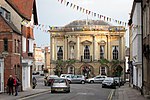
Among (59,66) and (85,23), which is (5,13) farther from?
(85,23)

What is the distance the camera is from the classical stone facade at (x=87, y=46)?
97.4 m

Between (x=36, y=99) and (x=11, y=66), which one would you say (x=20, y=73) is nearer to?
(x=11, y=66)

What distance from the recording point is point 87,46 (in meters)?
99.1

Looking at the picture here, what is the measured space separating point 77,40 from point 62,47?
4604 millimetres

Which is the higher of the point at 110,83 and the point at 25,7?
the point at 25,7

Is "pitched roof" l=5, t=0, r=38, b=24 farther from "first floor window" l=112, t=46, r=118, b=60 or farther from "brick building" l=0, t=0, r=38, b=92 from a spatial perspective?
"first floor window" l=112, t=46, r=118, b=60

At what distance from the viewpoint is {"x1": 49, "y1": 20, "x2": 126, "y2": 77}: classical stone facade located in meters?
97.4

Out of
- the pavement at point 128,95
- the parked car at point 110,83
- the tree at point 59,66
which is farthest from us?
the tree at point 59,66

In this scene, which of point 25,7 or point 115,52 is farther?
point 115,52

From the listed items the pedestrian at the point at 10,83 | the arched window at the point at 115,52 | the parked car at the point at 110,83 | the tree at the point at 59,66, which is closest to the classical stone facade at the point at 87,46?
the arched window at the point at 115,52

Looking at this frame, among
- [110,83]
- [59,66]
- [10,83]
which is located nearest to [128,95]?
[10,83]

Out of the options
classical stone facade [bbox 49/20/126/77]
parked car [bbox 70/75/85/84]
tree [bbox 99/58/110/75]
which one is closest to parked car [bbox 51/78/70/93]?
parked car [bbox 70/75/85/84]

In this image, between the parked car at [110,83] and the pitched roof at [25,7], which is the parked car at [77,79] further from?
the pitched roof at [25,7]

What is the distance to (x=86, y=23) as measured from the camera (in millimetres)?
105438
